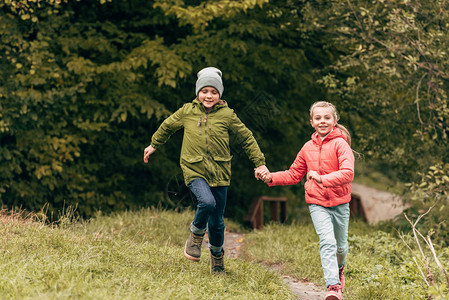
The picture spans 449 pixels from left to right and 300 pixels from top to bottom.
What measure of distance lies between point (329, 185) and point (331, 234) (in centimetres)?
47

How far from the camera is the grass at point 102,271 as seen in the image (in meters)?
3.71

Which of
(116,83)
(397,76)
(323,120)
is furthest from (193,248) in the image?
(116,83)

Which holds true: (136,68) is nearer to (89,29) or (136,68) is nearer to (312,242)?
(89,29)

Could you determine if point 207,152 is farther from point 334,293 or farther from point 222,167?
point 334,293

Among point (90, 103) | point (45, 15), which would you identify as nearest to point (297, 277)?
point (90, 103)

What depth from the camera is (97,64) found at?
34.9 ft

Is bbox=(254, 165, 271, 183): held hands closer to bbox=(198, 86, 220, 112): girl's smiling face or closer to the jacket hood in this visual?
the jacket hood

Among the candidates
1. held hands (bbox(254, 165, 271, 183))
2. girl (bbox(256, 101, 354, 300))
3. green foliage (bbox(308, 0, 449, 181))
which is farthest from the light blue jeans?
green foliage (bbox(308, 0, 449, 181))

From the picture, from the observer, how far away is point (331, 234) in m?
4.60

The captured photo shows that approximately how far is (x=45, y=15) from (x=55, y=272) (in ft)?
23.8

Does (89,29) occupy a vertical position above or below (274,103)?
above

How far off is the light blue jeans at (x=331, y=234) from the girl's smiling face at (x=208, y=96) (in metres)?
1.33

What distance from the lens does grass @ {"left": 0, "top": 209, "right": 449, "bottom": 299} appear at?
383cm

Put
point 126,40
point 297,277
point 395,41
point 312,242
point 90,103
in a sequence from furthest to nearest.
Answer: point 126,40
point 90,103
point 395,41
point 312,242
point 297,277
